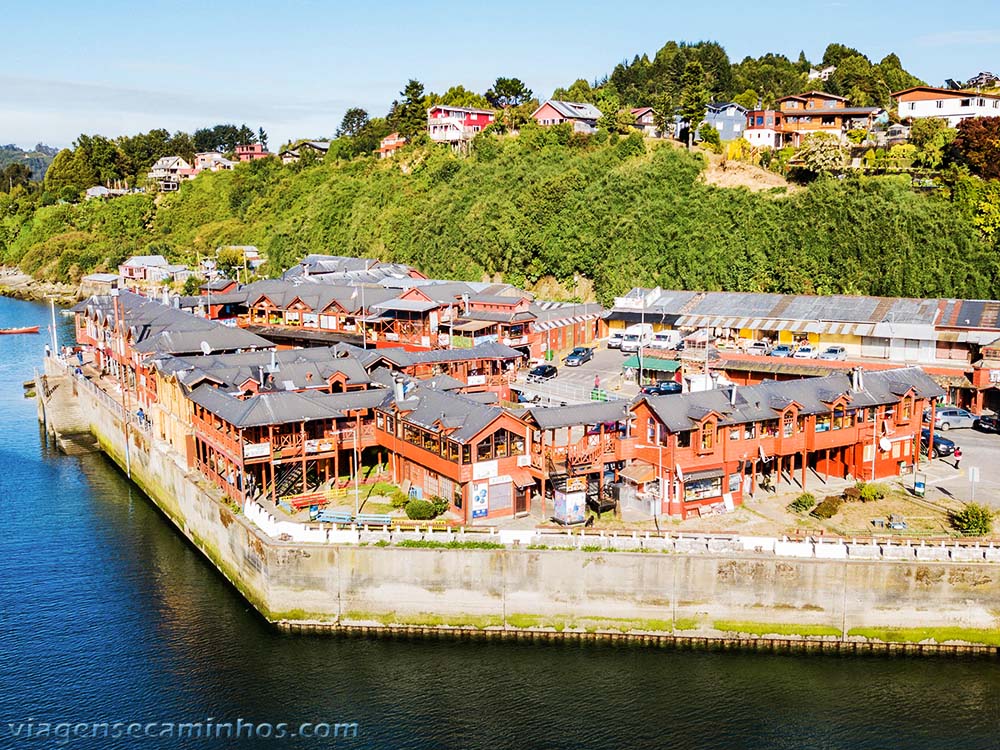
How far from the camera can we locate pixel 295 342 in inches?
3408

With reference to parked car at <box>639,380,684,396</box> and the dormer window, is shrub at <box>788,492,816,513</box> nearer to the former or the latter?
the dormer window

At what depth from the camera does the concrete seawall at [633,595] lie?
40.0 m

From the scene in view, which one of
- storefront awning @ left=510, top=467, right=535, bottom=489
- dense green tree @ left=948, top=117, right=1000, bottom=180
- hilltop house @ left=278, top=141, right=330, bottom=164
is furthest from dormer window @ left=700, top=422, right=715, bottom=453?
hilltop house @ left=278, top=141, right=330, bottom=164

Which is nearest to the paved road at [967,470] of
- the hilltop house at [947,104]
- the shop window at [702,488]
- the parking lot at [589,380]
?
the shop window at [702,488]

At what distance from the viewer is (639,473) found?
152ft

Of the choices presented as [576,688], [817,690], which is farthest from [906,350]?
[576,688]

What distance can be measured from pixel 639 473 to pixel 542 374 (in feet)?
83.8

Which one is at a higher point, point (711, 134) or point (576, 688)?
point (711, 134)

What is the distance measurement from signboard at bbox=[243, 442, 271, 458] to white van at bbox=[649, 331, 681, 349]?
38.0m

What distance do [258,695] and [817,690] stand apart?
22604 mm

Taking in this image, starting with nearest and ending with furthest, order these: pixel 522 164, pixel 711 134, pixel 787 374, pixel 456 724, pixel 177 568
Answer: pixel 456 724
pixel 177 568
pixel 787 374
pixel 711 134
pixel 522 164

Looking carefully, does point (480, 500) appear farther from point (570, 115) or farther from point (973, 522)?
point (570, 115)

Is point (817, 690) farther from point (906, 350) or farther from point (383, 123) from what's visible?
point (383, 123)

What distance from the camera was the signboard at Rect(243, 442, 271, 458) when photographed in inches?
1826
